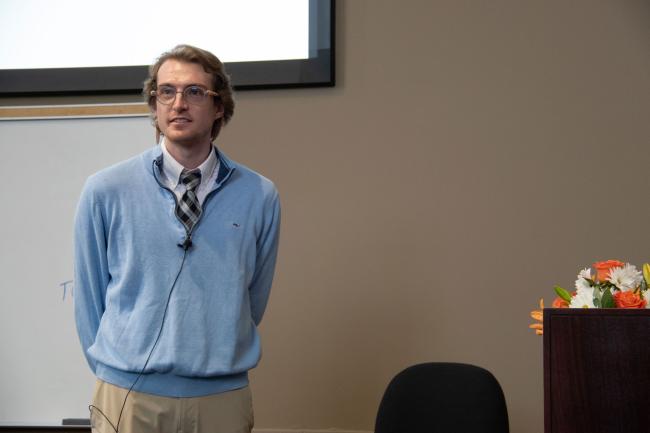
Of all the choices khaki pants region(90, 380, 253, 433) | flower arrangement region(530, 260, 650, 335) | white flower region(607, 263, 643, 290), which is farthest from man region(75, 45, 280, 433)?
white flower region(607, 263, 643, 290)

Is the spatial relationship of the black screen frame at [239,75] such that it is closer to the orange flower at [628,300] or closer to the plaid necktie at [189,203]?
the plaid necktie at [189,203]

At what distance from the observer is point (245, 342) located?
1.96 m

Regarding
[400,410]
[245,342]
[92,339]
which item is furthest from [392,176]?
[92,339]

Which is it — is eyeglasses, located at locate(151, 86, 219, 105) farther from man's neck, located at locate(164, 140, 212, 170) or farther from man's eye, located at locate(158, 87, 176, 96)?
man's neck, located at locate(164, 140, 212, 170)

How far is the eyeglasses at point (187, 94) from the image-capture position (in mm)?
1999

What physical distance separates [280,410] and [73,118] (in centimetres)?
145

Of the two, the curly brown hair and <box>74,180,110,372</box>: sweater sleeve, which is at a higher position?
the curly brown hair

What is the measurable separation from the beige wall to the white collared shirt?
0.97 m

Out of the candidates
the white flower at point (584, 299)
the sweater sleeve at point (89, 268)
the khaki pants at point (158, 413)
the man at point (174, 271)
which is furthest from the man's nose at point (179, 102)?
the white flower at point (584, 299)

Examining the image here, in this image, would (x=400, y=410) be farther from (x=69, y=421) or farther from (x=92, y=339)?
(x=69, y=421)

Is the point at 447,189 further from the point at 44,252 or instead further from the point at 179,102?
the point at 44,252

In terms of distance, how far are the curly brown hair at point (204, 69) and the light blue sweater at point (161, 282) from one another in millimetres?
166

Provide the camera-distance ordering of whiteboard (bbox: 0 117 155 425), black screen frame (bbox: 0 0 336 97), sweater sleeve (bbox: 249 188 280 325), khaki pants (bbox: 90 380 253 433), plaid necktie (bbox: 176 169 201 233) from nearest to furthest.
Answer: khaki pants (bbox: 90 380 253 433)
plaid necktie (bbox: 176 169 201 233)
sweater sleeve (bbox: 249 188 280 325)
whiteboard (bbox: 0 117 155 425)
black screen frame (bbox: 0 0 336 97)

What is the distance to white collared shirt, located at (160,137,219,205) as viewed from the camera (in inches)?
78.4
